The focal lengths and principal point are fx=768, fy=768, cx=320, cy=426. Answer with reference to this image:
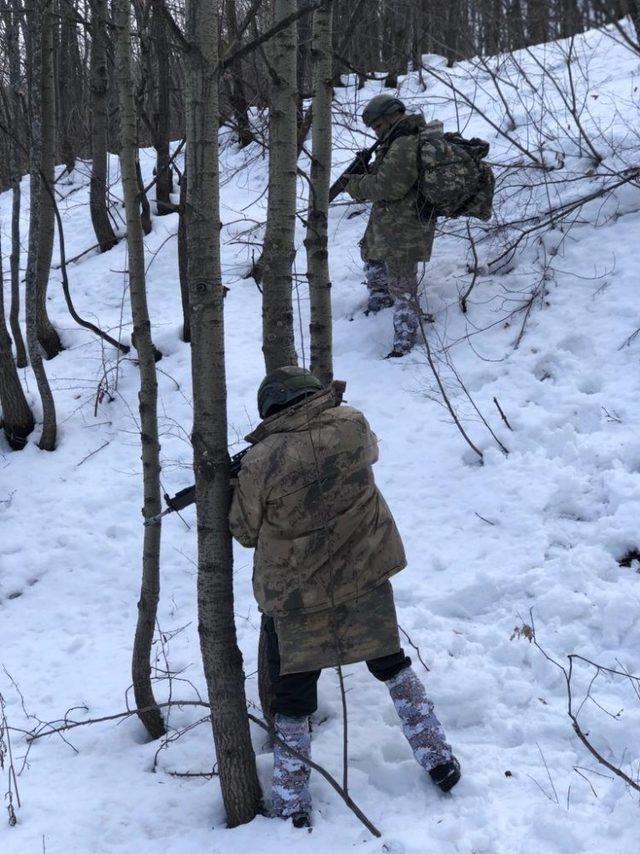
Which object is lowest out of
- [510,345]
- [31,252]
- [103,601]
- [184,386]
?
[103,601]

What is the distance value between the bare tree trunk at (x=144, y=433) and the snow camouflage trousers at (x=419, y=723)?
1.37 m

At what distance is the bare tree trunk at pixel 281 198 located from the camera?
135 inches

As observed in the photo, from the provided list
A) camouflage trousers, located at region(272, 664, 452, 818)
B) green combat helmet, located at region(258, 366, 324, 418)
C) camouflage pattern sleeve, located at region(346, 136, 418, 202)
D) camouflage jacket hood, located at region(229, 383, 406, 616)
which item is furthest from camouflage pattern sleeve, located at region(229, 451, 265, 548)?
camouflage pattern sleeve, located at region(346, 136, 418, 202)

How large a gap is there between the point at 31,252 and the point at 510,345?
4.26m

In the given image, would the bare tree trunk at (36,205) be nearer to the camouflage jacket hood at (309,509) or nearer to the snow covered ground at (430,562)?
the snow covered ground at (430,562)

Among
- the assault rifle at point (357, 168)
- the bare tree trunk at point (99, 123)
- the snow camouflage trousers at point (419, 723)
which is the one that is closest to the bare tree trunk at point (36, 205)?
the bare tree trunk at point (99, 123)

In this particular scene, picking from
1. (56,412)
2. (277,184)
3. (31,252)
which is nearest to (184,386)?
(56,412)

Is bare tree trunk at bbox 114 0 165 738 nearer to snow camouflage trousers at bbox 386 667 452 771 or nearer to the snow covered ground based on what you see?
the snow covered ground

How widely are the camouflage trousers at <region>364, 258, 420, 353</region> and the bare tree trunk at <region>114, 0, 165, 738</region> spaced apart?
106 inches

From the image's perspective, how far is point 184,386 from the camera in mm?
7031

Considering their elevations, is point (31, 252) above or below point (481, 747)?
above

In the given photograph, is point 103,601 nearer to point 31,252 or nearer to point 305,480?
point 305,480

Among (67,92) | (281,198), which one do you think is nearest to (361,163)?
(281,198)

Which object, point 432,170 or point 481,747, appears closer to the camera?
point 481,747
